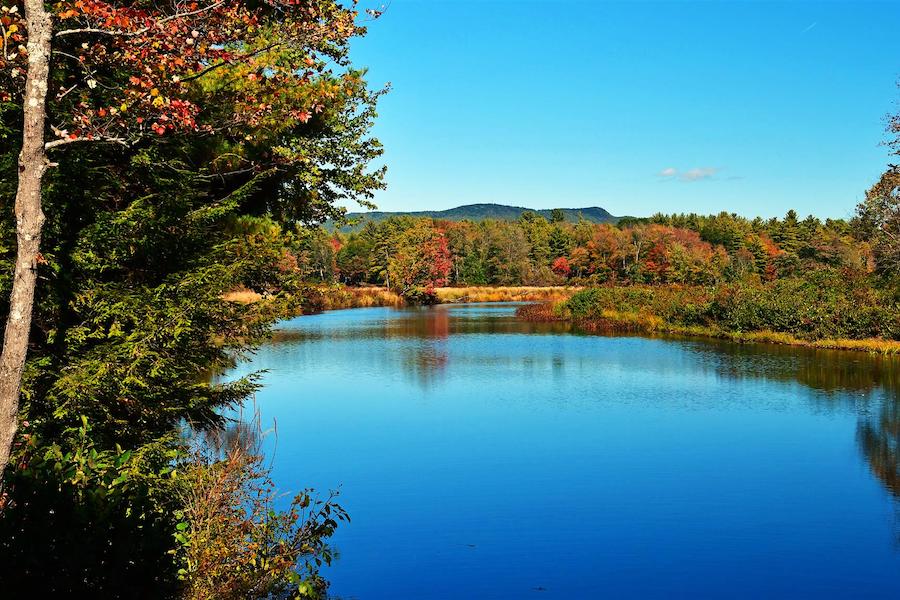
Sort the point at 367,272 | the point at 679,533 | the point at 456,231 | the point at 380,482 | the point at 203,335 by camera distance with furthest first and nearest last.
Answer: the point at 456,231, the point at 367,272, the point at 380,482, the point at 679,533, the point at 203,335

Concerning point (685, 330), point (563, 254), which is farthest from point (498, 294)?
point (685, 330)

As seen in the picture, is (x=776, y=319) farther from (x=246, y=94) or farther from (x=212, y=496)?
(x=212, y=496)

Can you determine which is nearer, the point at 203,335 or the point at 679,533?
the point at 203,335

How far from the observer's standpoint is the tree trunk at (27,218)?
5.88 m

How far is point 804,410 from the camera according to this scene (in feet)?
64.5

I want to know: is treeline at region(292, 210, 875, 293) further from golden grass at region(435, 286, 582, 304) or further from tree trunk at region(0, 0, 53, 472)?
tree trunk at region(0, 0, 53, 472)

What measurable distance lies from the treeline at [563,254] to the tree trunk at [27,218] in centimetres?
6876

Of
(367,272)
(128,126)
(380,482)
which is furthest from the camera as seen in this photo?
(367,272)

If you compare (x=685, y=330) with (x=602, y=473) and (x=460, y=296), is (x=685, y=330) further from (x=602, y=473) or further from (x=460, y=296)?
(x=460, y=296)

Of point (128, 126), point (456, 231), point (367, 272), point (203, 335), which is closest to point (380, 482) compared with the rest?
point (203, 335)

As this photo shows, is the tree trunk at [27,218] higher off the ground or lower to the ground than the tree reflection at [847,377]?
higher

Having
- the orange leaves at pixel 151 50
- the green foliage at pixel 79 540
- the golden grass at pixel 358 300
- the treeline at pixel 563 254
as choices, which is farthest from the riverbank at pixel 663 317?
the green foliage at pixel 79 540

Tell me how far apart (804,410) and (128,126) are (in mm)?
18339

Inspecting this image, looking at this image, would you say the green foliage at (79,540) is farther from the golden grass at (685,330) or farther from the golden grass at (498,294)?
the golden grass at (498,294)
